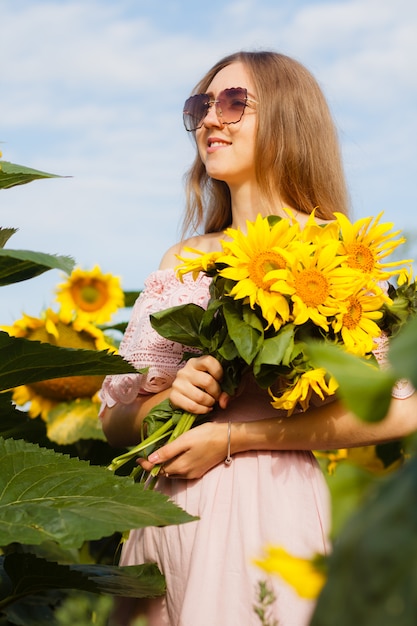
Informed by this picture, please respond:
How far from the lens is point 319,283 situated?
142cm

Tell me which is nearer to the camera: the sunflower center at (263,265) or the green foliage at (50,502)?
the green foliage at (50,502)

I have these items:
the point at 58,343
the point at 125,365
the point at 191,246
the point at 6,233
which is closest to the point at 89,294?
the point at 58,343

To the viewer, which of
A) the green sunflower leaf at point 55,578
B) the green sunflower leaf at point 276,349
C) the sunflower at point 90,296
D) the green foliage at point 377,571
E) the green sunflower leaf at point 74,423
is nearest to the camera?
the green foliage at point 377,571

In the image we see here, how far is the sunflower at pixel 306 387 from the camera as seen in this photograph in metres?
1.39

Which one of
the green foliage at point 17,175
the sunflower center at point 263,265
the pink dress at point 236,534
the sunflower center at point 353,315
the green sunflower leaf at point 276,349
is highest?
the green foliage at point 17,175

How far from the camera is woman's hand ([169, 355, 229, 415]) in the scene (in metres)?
1.51

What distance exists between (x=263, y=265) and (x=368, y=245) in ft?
0.63

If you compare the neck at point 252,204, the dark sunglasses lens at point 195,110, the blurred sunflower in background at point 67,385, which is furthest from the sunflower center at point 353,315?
the blurred sunflower in background at point 67,385

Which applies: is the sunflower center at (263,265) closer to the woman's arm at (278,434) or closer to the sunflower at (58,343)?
the woman's arm at (278,434)

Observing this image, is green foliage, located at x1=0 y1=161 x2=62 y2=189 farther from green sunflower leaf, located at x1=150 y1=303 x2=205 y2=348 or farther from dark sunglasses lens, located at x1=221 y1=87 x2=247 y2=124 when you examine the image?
dark sunglasses lens, located at x1=221 y1=87 x2=247 y2=124

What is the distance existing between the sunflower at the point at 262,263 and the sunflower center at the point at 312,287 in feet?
0.09

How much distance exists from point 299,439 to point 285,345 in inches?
9.2

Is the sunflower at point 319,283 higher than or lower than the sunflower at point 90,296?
higher

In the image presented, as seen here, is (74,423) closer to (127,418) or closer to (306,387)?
(127,418)
